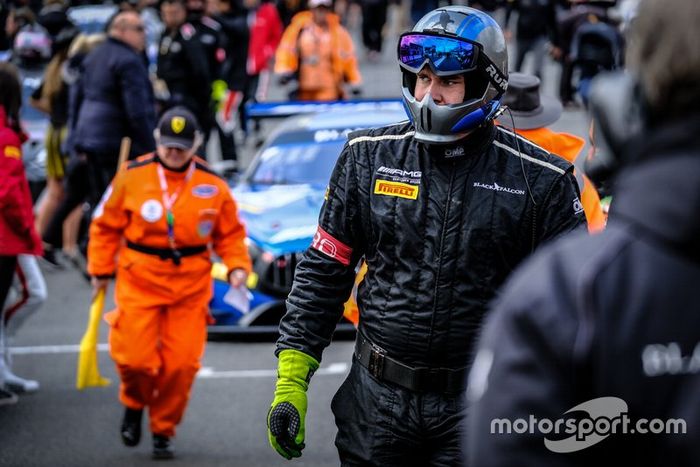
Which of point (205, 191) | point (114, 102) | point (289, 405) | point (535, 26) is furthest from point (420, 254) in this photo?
point (535, 26)

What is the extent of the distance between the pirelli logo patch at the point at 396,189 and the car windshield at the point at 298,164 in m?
6.06

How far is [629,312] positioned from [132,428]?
5.44m

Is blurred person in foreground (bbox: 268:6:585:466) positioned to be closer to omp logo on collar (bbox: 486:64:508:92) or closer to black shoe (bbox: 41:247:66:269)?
omp logo on collar (bbox: 486:64:508:92)

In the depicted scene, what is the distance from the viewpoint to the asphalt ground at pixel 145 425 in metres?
6.79

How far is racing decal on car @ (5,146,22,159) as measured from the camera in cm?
722

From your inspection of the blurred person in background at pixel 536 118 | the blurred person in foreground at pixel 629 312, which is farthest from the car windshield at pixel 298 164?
the blurred person in foreground at pixel 629 312

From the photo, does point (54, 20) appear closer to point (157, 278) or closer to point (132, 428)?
point (157, 278)

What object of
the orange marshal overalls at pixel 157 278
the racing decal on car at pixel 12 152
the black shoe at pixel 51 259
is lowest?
the black shoe at pixel 51 259

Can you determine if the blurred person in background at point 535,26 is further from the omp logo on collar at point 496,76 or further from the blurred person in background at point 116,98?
the omp logo on collar at point 496,76

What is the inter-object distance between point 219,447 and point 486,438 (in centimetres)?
526

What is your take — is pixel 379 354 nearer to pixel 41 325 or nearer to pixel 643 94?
pixel 643 94

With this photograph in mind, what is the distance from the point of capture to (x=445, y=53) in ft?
12.2

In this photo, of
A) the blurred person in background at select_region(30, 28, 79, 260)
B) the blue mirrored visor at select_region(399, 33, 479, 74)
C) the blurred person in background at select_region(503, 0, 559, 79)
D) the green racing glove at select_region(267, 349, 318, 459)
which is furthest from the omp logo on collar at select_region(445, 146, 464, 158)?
the blurred person in background at select_region(503, 0, 559, 79)

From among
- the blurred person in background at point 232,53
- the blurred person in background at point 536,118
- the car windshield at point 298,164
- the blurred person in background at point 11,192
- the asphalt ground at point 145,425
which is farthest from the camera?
the blurred person in background at point 232,53
